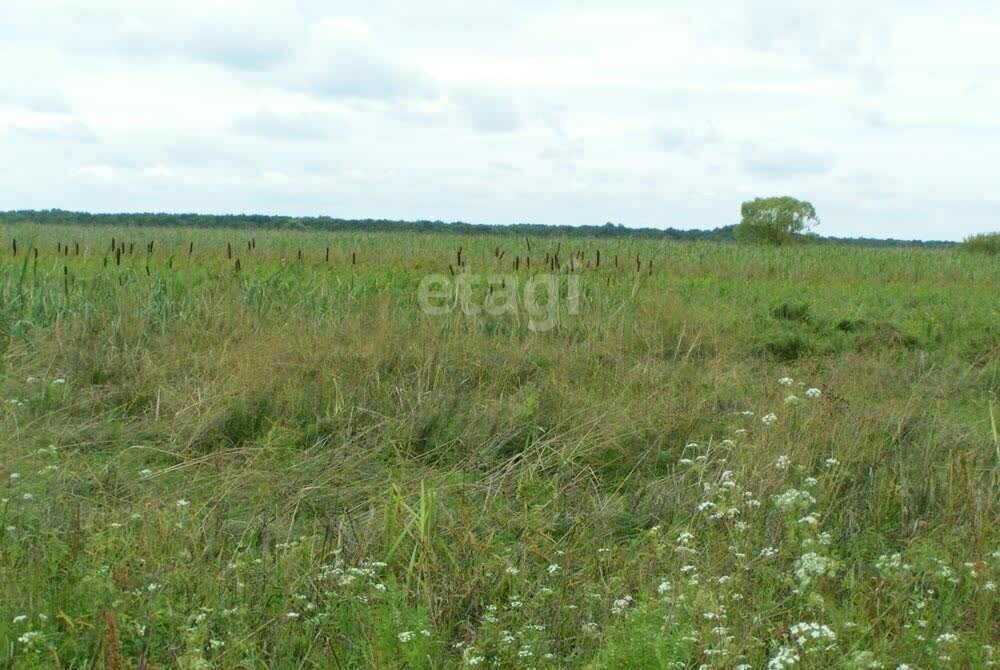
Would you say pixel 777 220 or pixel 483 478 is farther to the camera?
pixel 777 220

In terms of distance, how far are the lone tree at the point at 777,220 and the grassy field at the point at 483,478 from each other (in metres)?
27.3

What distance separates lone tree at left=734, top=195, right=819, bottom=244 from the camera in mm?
36344

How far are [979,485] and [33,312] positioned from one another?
6881 mm

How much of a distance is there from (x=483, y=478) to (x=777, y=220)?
110 feet

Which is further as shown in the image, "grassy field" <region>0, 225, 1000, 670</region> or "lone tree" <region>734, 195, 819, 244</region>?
"lone tree" <region>734, 195, 819, 244</region>

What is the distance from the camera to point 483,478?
16.9ft

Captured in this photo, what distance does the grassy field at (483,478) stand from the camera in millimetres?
3166

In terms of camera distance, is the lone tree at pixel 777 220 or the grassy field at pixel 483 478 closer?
the grassy field at pixel 483 478

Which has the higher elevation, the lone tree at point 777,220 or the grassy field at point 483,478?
the lone tree at point 777,220

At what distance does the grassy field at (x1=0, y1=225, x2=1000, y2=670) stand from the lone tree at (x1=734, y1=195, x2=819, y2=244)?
27280 mm

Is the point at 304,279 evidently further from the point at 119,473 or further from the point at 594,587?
the point at 594,587

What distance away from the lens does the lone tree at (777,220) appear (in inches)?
1431

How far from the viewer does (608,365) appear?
286 inches

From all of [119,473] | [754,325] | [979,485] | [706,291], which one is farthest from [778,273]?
[119,473]
